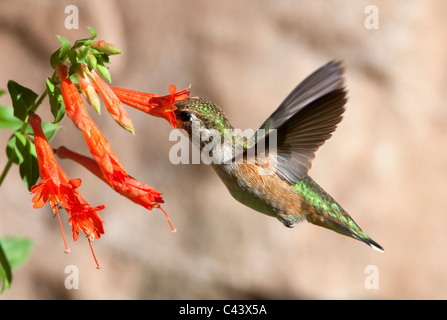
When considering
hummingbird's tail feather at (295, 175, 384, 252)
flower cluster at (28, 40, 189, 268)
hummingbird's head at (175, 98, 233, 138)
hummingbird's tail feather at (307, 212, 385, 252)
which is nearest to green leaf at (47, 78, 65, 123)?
flower cluster at (28, 40, 189, 268)

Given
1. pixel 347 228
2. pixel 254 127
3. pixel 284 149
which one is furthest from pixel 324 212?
pixel 254 127

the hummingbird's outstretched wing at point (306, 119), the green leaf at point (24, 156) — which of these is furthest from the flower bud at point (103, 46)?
the hummingbird's outstretched wing at point (306, 119)

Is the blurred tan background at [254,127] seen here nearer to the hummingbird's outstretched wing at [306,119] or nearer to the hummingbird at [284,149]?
the hummingbird at [284,149]

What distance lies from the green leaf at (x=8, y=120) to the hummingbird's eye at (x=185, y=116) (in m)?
0.57

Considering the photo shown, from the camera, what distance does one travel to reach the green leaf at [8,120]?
181cm

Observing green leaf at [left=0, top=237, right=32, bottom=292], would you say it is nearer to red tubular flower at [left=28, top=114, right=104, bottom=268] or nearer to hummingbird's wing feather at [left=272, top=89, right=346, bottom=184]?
red tubular flower at [left=28, top=114, right=104, bottom=268]

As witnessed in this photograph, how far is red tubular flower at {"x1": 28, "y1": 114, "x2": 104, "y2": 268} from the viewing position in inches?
70.1

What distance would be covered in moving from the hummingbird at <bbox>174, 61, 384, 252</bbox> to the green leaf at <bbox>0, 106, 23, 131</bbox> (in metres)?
0.56

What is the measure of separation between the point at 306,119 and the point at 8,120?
1040 mm

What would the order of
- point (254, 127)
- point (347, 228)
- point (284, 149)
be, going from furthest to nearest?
point (254, 127) → point (347, 228) → point (284, 149)

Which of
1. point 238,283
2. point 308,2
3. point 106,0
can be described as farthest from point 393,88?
point 106,0

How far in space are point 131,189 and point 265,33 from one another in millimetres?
2612

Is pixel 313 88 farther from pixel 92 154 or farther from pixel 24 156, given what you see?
pixel 24 156

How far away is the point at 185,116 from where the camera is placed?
6.50 ft
